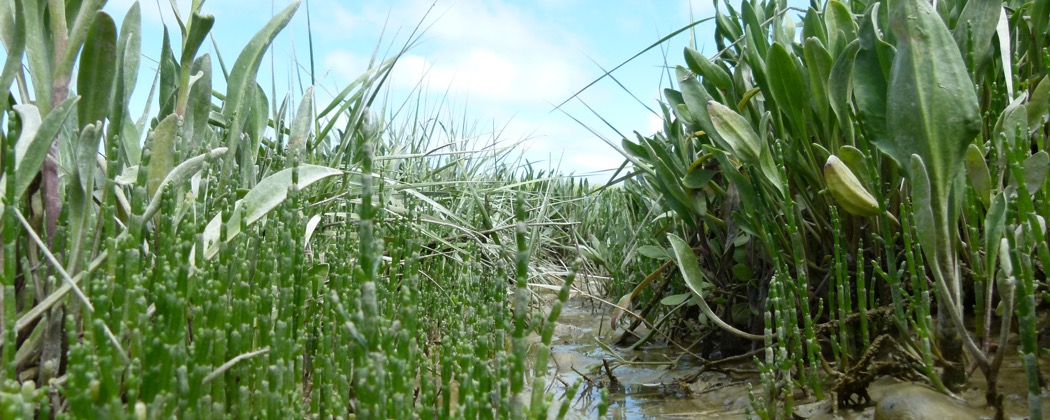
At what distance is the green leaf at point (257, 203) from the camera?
1.44 m

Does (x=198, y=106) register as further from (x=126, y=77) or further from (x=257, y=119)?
(x=257, y=119)

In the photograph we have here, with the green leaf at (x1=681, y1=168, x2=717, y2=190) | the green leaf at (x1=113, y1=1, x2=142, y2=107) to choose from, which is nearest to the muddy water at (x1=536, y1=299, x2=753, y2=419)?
the green leaf at (x1=681, y1=168, x2=717, y2=190)

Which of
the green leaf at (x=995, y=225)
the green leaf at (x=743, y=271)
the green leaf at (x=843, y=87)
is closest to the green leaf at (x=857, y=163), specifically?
the green leaf at (x=843, y=87)

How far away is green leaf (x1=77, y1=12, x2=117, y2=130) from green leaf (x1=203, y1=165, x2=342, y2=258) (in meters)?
0.29

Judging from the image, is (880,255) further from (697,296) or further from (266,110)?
(266,110)

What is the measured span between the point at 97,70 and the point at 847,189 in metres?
1.42

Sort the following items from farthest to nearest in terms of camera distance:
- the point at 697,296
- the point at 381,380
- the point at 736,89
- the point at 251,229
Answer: the point at 736,89 < the point at 697,296 < the point at 251,229 < the point at 381,380

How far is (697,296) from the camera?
1940 millimetres

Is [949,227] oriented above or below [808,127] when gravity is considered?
below

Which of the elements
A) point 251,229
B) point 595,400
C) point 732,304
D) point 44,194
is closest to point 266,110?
point 251,229

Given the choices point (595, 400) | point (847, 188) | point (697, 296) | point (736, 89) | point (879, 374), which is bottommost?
point (595, 400)

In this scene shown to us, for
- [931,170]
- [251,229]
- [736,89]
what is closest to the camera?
[931,170]

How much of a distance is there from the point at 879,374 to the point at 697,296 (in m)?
0.49

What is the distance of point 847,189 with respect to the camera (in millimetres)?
1499
